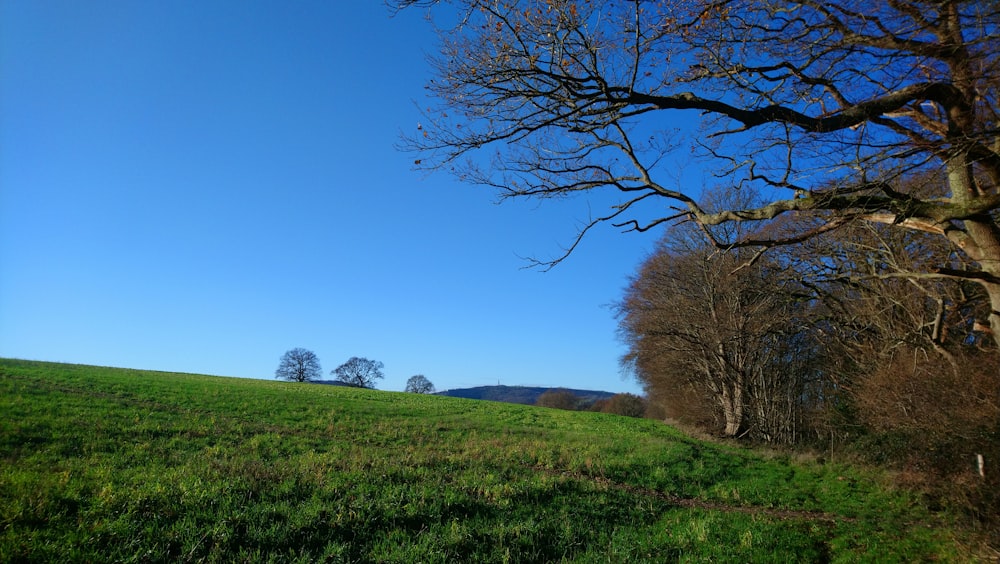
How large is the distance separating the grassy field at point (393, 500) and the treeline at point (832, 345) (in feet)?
6.41

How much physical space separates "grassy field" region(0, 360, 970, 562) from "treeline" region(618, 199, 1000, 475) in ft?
6.41

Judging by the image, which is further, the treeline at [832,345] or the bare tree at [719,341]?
the bare tree at [719,341]

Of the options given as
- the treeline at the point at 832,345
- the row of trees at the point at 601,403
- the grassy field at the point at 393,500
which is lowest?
the row of trees at the point at 601,403

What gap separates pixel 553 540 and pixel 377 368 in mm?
76902

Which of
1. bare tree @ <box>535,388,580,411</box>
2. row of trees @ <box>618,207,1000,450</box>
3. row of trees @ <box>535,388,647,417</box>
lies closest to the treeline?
row of trees @ <box>618,207,1000,450</box>

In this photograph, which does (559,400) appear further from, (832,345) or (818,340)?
(832,345)

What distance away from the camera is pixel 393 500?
7289 millimetres

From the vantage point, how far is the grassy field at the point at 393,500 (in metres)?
5.45

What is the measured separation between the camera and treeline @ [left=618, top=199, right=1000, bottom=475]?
33.0 feet

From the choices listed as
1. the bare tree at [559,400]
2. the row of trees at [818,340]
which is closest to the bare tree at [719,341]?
the row of trees at [818,340]

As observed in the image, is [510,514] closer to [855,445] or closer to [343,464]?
[343,464]

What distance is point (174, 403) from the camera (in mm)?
19156

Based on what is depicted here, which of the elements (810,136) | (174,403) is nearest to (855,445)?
(810,136)

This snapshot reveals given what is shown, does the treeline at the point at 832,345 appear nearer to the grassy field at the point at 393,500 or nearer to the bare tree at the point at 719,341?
the bare tree at the point at 719,341
